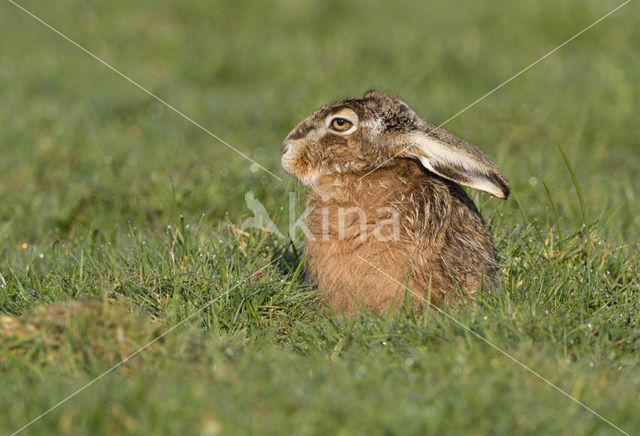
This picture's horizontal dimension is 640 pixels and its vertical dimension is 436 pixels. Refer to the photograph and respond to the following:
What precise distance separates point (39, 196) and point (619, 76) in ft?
18.0

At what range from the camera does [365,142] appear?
3.87 metres

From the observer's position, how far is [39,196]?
5512 mm

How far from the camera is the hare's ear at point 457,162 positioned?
3.49 m

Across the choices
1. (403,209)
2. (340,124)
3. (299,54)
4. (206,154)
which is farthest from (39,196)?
(299,54)

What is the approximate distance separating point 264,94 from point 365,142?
13.6ft

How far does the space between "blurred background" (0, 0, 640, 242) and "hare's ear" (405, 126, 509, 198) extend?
3.27 feet

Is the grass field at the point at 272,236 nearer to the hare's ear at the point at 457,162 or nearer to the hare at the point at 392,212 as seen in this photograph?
the hare at the point at 392,212

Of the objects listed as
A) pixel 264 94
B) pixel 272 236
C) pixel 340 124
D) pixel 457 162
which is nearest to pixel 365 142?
pixel 340 124

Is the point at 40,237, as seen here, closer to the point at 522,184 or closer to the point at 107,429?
the point at 107,429
